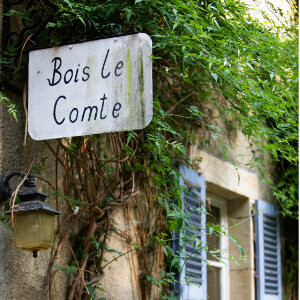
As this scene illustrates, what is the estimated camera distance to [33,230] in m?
2.96

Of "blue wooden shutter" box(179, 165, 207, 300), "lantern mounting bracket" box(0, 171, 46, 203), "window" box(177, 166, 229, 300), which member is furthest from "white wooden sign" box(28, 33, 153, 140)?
"blue wooden shutter" box(179, 165, 207, 300)

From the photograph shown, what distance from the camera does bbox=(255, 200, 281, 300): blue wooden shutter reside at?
18.1 ft

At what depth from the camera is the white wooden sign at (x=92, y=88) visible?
285 cm

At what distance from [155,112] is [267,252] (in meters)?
2.42

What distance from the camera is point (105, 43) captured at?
297 centimetres

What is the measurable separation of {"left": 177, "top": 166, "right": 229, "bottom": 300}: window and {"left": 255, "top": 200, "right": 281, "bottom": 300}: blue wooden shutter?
294mm

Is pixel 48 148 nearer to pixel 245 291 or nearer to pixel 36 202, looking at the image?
pixel 36 202

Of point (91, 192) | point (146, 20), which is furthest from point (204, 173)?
point (146, 20)

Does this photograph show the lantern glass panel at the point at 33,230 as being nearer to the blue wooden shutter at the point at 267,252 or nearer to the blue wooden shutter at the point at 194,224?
the blue wooden shutter at the point at 194,224

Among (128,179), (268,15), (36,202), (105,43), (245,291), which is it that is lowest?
(245,291)

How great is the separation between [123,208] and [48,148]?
82cm

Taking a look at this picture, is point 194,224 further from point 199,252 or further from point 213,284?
point 213,284

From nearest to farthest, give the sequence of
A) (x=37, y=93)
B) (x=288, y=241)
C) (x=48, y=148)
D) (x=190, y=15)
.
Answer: (x=37, y=93) < (x=190, y=15) < (x=48, y=148) < (x=288, y=241)

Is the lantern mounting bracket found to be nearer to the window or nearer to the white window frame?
the window
